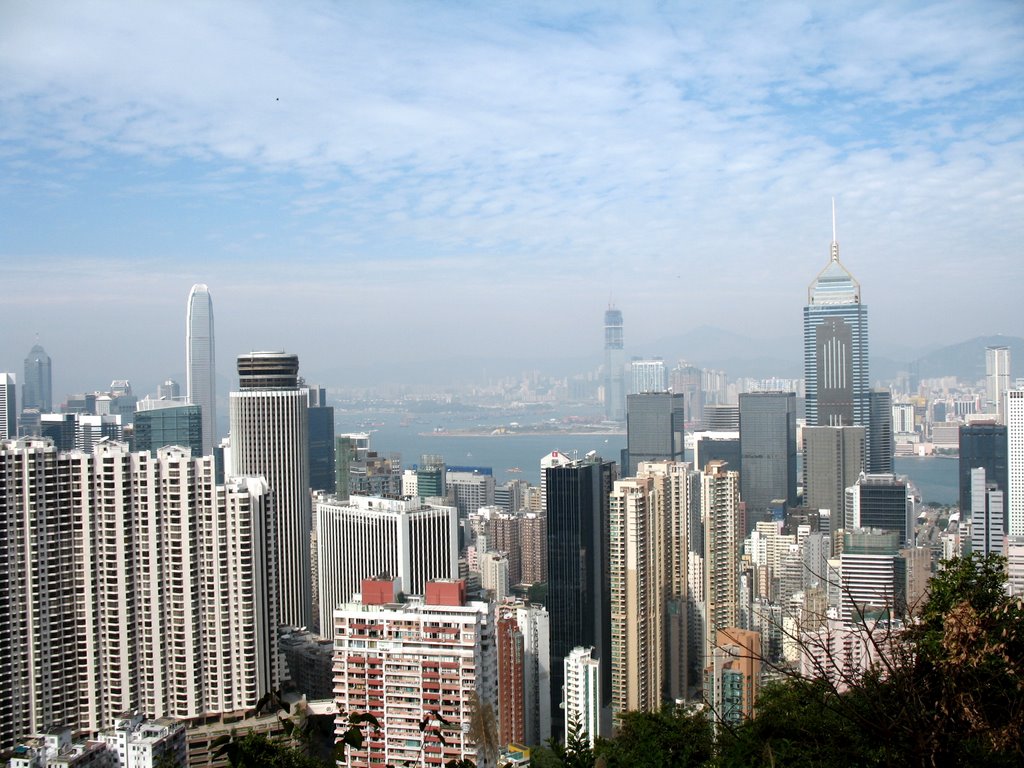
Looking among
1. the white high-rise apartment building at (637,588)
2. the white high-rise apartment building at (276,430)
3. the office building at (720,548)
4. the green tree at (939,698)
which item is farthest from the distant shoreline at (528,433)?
the green tree at (939,698)

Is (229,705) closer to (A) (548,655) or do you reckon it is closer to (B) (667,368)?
(A) (548,655)

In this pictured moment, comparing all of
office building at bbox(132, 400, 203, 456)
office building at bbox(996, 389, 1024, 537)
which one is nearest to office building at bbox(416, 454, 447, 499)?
office building at bbox(132, 400, 203, 456)

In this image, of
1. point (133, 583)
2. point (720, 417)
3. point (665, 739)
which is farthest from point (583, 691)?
point (720, 417)

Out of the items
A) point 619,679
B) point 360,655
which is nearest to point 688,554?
point 619,679

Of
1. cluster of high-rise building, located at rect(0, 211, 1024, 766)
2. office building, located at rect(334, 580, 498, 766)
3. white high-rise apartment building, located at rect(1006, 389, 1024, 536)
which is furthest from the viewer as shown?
white high-rise apartment building, located at rect(1006, 389, 1024, 536)

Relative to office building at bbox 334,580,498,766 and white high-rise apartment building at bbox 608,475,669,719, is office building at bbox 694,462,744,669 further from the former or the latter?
office building at bbox 334,580,498,766

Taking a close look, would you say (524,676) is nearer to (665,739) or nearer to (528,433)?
(665,739)

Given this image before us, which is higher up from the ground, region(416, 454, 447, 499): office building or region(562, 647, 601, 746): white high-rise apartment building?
region(416, 454, 447, 499): office building
